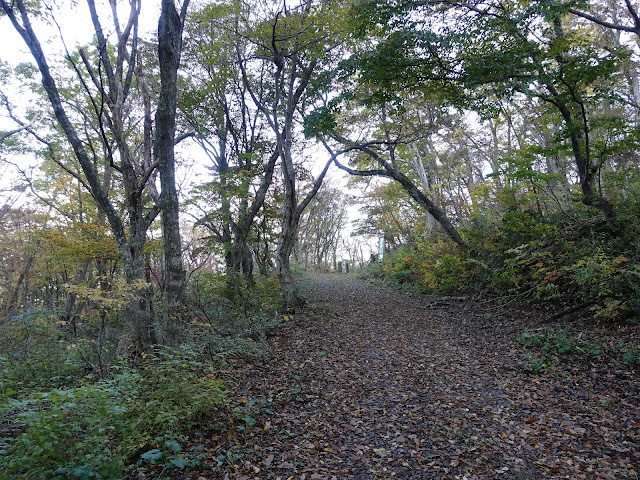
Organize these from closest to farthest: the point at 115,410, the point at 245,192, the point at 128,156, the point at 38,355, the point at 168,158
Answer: the point at 115,410
the point at 168,158
the point at 38,355
the point at 128,156
the point at 245,192

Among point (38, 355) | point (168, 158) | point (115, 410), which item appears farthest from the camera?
point (38, 355)

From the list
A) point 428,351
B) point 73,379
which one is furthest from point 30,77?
point 428,351

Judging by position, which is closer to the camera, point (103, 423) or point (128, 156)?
point (103, 423)

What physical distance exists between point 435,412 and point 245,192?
7646mm

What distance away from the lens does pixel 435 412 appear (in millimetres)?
4246

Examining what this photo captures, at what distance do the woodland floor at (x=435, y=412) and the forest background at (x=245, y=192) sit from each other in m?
0.69

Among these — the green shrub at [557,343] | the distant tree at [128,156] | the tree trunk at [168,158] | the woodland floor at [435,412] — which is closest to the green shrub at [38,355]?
the distant tree at [128,156]

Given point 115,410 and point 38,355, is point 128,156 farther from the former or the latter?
point 115,410

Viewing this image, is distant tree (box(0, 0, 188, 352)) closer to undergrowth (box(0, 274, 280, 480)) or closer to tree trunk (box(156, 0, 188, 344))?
tree trunk (box(156, 0, 188, 344))

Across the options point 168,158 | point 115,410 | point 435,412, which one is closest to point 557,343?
point 435,412

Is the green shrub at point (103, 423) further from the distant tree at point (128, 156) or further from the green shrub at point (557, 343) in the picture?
the green shrub at point (557, 343)

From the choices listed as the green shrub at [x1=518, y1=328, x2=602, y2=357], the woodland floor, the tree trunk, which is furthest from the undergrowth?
the green shrub at [x1=518, y1=328, x2=602, y2=357]

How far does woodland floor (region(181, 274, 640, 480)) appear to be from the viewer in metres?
3.22

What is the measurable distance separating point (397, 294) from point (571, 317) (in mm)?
6873
